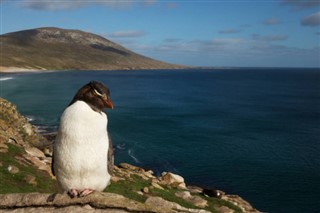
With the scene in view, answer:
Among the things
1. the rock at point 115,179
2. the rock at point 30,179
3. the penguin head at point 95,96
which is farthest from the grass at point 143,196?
the penguin head at point 95,96

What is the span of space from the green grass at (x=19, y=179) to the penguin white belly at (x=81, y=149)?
341 inches

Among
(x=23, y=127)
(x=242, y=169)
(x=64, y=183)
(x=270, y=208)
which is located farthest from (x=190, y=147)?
(x=64, y=183)

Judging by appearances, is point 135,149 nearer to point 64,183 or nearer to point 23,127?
point 23,127

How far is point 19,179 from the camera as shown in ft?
59.0

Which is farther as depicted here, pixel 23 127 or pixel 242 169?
pixel 242 169

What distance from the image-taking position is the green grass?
16.9m

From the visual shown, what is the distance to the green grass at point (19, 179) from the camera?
16891 mm

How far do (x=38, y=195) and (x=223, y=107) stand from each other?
84.1 metres

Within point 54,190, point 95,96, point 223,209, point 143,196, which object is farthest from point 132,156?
point 95,96

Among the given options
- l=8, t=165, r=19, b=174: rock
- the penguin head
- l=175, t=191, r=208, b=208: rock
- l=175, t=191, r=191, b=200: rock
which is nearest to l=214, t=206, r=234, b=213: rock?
l=175, t=191, r=208, b=208: rock

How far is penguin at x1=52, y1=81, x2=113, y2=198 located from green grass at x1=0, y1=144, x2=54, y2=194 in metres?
8.66

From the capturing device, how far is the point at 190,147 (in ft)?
157

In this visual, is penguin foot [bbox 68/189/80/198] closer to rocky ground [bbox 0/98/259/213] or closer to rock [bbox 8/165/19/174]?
rocky ground [bbox 0/98/259/213]

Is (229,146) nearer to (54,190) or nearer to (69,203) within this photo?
(54,190)
